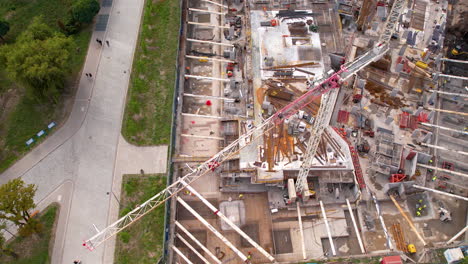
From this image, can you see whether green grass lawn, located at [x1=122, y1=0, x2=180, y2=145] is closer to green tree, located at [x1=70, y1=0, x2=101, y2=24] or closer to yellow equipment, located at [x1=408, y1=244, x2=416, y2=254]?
green tree, located at [x1=70, y1=0, x2=101, y2=24]

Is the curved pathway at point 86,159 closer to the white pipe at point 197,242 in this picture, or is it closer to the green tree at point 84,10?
the green tree at point 84,10

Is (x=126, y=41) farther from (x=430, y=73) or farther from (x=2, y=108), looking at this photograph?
(x=430, y=73)

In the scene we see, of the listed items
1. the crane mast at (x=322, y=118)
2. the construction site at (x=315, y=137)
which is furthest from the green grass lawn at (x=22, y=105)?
the crane mast at (x=322, y=118)

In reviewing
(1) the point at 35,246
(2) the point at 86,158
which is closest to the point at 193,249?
(1) the point at 35,246

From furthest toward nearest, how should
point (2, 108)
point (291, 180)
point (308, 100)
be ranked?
1. point (2, 108)
2. point (308, 100)
3. point (291, 180)

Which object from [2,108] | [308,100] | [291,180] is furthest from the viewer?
[2,108]

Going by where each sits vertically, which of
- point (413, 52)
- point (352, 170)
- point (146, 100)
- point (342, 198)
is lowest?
point (342, 198)

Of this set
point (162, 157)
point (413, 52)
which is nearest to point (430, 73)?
point (413, 52)
